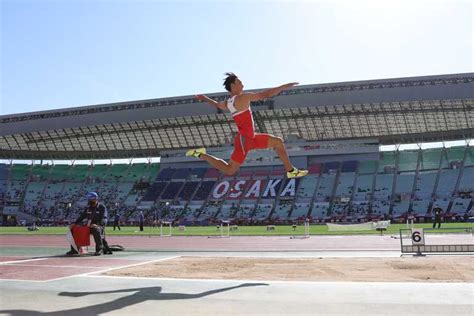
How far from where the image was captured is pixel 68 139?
66000mm

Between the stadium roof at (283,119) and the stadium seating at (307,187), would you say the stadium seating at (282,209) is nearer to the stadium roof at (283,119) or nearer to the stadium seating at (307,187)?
the stadium seating at (307,187)

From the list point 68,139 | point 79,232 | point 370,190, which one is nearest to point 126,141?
point 68,139

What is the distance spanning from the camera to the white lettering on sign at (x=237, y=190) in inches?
2452

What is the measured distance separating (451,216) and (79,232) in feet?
146

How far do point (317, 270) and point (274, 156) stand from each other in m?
57.2

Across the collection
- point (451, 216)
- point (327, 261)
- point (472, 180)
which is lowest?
point (327, 261)

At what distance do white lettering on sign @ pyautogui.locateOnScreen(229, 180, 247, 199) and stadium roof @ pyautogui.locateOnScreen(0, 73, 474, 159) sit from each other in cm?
605

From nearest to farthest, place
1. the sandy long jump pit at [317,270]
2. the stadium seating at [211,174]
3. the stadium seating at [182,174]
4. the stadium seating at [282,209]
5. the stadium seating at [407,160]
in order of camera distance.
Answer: the sandy long jump pit at [317,270]
the stadium seating at [282,209]
the stadium seating at [407,160]
the stadium seating at [211,174]
the stadium seating at [182,174]

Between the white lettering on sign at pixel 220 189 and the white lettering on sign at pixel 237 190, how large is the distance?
1.05m

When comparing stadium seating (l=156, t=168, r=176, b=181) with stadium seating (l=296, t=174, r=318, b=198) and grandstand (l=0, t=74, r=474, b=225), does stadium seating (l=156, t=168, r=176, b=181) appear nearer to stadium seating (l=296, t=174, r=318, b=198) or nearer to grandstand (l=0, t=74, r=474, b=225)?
grandstand (l=0, t=74, r=474, b=225)

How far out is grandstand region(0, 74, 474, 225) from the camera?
169ft

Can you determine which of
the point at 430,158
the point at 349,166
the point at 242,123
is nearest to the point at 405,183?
the point at 430,158

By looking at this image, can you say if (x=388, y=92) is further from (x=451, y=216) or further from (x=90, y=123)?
(x=90, y=123)

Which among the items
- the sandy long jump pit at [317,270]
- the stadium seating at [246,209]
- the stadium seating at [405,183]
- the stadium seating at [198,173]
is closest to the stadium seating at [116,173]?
the stadium seating at [198,173]
